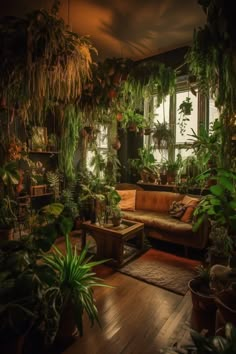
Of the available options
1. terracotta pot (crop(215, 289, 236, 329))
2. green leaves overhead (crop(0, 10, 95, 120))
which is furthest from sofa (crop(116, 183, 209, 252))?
green leaves overhead (crop(0, 10, 95, 120))

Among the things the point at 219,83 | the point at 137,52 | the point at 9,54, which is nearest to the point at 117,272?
the point at 219,83

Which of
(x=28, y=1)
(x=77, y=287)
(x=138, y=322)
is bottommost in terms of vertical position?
(x=138, y=322)

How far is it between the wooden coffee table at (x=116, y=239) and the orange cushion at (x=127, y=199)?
31.1 inches

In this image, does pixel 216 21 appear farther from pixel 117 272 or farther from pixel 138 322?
pixel 117 272

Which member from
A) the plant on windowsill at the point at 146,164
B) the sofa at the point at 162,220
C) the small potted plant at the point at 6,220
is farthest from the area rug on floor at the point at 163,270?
the plant on windowsill at the point at 146,164

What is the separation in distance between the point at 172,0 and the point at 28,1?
1648 millimetres

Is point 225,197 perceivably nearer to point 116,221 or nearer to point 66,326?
point 66,326

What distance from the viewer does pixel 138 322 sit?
72.2 inches

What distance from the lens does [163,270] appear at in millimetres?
2695

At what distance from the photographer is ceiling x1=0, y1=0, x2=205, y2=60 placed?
266 centimetres

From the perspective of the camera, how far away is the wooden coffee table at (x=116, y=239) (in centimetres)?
278

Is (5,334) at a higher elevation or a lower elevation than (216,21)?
lower

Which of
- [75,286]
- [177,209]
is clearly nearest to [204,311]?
[75,286]

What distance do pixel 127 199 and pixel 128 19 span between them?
8.91 ft
